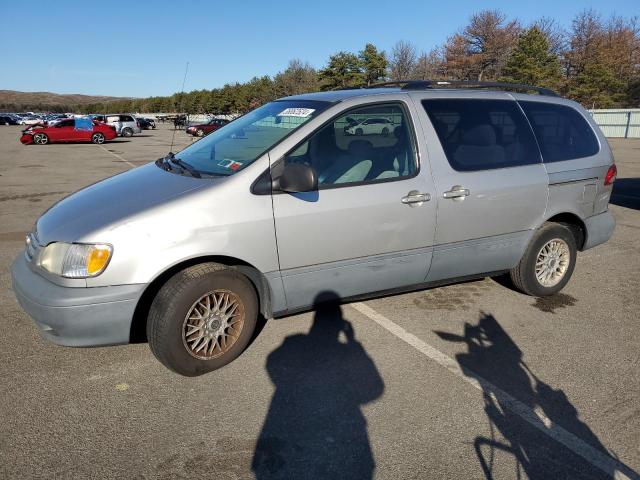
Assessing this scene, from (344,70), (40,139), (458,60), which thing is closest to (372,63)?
(344,70)

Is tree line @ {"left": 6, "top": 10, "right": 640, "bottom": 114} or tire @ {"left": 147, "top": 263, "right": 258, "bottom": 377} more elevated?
tree line @ {"left": 6, "top": 10, "right": 640, "bottom": 114}

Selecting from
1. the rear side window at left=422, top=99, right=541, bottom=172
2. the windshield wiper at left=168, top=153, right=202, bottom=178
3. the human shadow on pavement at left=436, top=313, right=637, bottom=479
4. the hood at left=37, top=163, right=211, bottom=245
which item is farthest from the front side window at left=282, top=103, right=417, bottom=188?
the human shadow on pavement at left=436, top=313, right=637, bottom=479

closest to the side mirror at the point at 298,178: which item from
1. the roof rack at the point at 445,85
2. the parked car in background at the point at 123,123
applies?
the roof rack at the point at 445,85

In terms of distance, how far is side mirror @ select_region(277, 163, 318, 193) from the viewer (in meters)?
3.06

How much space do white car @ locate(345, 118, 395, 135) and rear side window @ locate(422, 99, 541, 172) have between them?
1.10ft

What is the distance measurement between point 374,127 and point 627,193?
9.38 meters

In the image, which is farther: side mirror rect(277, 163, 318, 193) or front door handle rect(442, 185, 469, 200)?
front door handle rect(442, 185, 469, 200)

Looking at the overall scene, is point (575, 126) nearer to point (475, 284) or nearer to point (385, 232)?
point (475, 284)

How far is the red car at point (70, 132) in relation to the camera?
28781mm

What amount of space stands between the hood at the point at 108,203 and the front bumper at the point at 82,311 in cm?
32

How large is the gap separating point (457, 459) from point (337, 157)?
2055 mm

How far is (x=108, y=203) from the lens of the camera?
10.4ft

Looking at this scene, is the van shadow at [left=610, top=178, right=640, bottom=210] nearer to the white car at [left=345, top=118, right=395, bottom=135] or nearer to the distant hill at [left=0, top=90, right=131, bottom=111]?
the white car at [left=345, top=118, right=395, bottom=135]

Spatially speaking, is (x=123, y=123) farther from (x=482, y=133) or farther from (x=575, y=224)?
(x=575, y=224)
